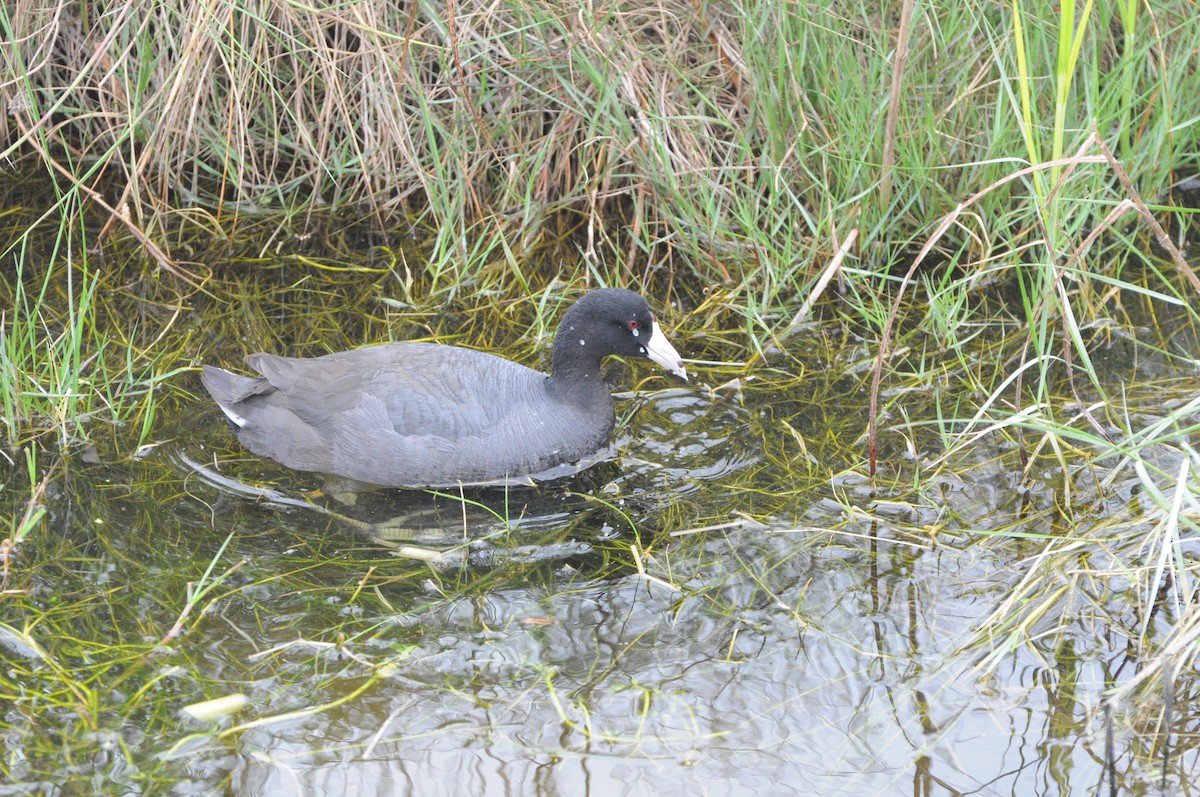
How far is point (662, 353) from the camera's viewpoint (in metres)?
3.85

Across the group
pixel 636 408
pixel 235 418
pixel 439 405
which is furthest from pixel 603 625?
pixel 235 418

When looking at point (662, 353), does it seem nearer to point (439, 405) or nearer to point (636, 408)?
point (636, 408)

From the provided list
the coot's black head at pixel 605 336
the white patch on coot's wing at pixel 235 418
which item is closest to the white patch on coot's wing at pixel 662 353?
the coot's black head at pixel 605 336

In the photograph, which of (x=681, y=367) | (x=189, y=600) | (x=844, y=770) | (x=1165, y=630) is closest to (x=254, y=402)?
(x=189, y=600)

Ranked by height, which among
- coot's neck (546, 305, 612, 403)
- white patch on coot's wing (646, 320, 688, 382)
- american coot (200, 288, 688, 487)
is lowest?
american coot (200, 288, 688, 487)

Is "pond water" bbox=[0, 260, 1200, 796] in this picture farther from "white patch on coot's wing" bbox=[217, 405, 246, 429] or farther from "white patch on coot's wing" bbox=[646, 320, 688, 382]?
"white patch on coot's wing" bbox=[646, 320, 688, 382]

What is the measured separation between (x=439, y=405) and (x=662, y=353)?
686 millimetres

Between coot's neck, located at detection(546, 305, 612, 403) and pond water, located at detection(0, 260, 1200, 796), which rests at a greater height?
coot's neck, located at detection(546, 305, 612, 403)

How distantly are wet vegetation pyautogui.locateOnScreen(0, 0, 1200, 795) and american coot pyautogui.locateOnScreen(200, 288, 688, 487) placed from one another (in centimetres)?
10

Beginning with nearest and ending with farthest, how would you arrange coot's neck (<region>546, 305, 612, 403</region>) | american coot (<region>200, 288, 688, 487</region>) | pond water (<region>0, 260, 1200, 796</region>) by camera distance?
pond water (<region>0, 260, 1200, 796</region>)
american coot (<region>200, 288, 688, 487</region>)
coot's neck (<region>546, 305, 612, 403</region>)

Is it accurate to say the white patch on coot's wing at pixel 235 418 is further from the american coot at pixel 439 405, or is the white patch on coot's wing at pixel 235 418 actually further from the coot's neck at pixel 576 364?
the coot's neck at pixel 576 364

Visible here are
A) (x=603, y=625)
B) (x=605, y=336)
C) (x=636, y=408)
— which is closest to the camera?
(x=603, y=625)

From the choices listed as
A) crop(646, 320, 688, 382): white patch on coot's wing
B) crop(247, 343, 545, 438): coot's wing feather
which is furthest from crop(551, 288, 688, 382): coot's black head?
crop(247, 343, 545, 438): coot's wing feather

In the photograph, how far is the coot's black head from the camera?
3.83 metres
